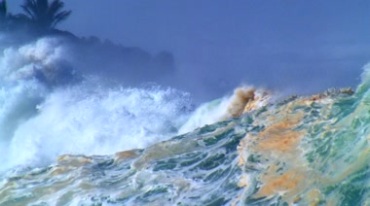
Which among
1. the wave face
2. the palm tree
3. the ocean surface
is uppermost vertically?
the palm tree

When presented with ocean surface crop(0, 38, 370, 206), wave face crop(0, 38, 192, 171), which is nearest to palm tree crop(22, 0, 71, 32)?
wave face crop(0, 38, 192, 171)

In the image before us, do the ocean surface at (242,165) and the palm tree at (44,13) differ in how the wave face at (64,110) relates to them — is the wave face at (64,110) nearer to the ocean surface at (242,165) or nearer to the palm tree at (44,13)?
the palm tree at (44,13)

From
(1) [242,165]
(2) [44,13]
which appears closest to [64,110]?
(2) [44,13]

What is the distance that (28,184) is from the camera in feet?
21.0

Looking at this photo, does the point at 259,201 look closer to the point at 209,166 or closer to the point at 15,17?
the point at 209,166

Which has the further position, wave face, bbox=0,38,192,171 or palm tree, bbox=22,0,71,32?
palm tree, bbox=22,0,71,32

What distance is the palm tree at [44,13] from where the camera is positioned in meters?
15.1

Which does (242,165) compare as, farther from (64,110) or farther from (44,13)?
(44,13)

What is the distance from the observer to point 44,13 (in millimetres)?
15289

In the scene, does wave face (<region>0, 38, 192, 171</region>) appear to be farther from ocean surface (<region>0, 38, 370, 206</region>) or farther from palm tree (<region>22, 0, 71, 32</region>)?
ocean surface (<region>0, 38, 370, 206</region>)

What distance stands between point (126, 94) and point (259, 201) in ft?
31.8

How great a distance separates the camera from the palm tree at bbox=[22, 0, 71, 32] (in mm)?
15141

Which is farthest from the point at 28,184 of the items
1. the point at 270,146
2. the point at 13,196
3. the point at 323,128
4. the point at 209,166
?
the point at 323,128

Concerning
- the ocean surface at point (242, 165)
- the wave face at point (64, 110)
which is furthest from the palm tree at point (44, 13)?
the ocean surface at point (242, 165)
